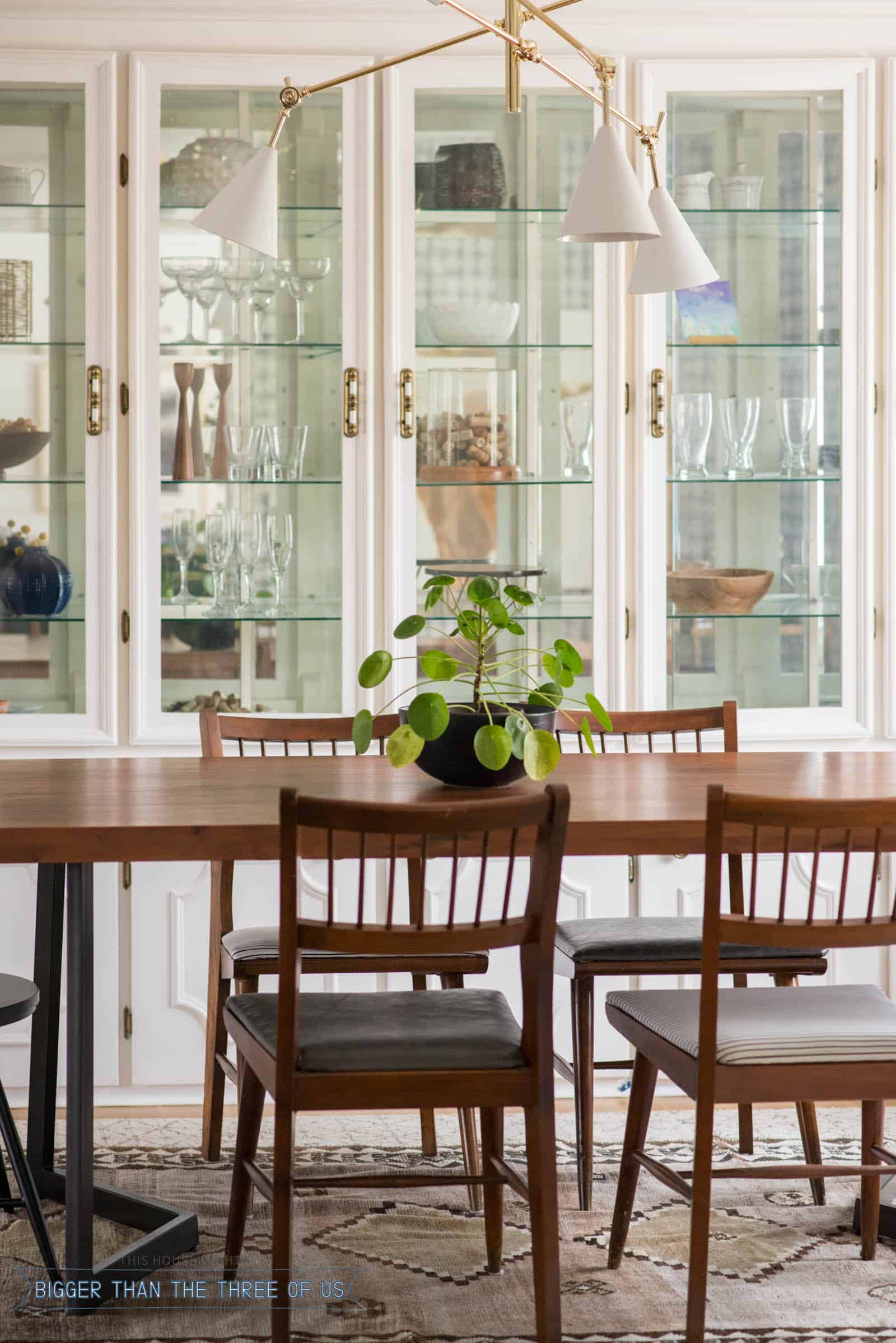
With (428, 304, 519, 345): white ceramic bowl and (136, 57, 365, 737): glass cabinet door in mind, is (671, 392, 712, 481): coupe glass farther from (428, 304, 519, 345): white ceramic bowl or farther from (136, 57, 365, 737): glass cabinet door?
(136, 57, 365, 737): glass cabinet door

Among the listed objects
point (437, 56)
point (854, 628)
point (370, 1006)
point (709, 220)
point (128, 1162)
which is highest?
point (437, 56)

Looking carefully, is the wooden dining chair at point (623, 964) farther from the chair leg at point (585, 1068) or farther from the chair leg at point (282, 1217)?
the chair leg at point (282, 1217)

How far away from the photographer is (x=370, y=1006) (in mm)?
2039

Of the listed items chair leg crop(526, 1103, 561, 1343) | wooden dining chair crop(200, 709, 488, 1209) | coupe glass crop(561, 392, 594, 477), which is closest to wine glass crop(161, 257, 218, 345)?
coupe glass crop(561, 392, 594, 477)

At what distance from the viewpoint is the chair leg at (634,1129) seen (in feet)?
7.16

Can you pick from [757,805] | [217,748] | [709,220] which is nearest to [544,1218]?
[757,805]

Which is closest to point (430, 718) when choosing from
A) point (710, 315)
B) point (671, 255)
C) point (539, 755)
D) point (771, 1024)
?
point (539, 755)

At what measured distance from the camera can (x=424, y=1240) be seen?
2412 mm

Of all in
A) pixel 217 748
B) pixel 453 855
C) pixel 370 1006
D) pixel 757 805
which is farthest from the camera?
pixel 217 748

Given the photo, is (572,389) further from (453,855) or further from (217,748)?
(453,855)

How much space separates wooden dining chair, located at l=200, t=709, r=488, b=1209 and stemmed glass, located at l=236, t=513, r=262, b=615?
0.55 meters

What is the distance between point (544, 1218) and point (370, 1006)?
0.38m

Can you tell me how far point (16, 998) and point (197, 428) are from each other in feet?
5.07

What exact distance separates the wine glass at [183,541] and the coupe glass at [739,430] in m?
1.26
